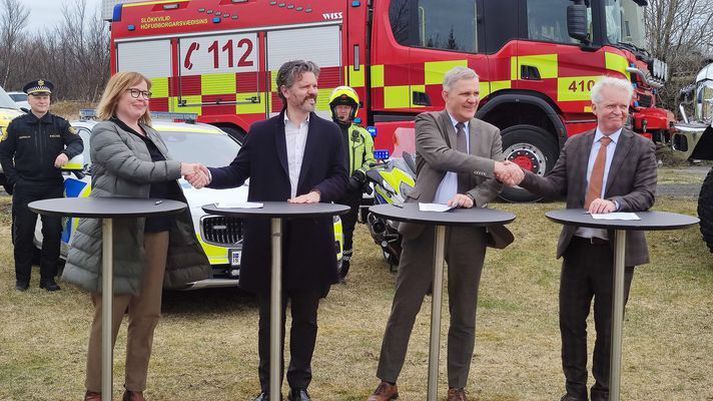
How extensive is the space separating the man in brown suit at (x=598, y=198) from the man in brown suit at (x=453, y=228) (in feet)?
0.85

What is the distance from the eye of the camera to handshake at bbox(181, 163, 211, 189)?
3.62 m

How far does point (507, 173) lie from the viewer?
3686 millimetres

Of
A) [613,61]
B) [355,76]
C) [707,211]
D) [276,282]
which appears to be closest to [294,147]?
[276,282]

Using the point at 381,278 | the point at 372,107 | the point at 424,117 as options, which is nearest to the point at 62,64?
the point at 372,107

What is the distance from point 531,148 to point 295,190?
582 centimetres

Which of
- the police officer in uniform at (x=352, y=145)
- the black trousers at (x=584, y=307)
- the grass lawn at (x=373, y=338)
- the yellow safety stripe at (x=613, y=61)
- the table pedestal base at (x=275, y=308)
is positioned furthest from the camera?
the yellow safety stripe at (x=613, y=61)

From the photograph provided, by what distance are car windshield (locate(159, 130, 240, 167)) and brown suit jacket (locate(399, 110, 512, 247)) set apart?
8.96 ft

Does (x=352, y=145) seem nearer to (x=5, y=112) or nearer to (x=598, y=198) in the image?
(x=598, y=198)

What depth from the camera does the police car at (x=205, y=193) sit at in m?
5.43

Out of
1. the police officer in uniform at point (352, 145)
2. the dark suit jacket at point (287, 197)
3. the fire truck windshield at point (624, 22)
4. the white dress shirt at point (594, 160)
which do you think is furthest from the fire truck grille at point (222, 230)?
the fire truck windshield at point (624, 22)

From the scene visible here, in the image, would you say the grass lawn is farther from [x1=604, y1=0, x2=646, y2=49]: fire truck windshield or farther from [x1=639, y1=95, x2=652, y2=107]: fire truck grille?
[x1=604, y1=0, x2=646, y2=49]: fire truck windshield

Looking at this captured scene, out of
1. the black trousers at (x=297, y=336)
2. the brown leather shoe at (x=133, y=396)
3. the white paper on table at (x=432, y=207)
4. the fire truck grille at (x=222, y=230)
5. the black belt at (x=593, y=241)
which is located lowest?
the brown leather shoe at (x=133, y=396)

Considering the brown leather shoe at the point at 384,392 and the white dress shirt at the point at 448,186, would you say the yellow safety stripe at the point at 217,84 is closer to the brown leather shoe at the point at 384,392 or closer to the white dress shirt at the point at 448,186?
the white dress shirt at the point at 448,186

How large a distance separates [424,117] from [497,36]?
18.1 ft
